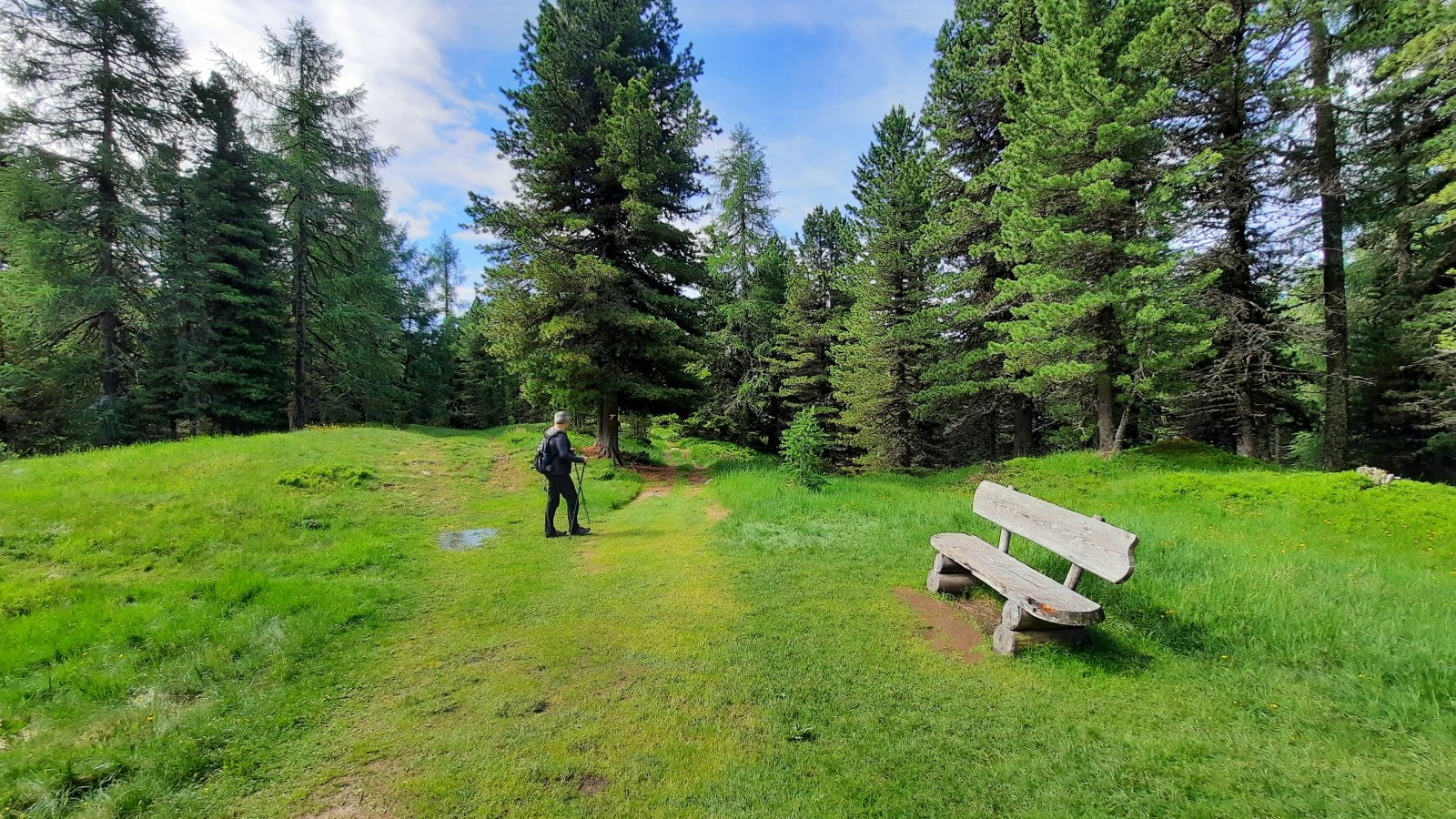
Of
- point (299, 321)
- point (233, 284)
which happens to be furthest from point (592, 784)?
point (233, 284)

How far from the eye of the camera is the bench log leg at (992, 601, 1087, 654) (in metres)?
4.11

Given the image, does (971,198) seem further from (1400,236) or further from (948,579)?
(948,579)

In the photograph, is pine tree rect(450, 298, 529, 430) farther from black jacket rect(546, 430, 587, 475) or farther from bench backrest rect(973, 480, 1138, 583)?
bench backrest rect(973, 480, 1138, 583)

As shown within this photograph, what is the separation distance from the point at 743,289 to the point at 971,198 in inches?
449

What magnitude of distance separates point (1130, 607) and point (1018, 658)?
153 cm

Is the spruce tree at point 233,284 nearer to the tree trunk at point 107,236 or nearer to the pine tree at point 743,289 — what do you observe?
the tree trunk at point 107,236

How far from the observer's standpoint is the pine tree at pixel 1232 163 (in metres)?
10.9

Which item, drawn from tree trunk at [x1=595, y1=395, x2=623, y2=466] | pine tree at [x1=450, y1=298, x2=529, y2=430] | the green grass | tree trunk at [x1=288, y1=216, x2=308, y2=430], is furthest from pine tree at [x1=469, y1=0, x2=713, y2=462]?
pine tree at [x1=450, y1=298, x2=529, y2=430]

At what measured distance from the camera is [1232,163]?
11.7 metres

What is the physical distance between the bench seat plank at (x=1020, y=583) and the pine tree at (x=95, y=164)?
79.6 feet

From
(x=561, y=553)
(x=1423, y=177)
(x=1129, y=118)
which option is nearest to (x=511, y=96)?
(x=561, y=553)

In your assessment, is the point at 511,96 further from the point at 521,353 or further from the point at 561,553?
the point at 561,553

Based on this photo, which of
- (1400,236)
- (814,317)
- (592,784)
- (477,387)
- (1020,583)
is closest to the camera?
(592,784)

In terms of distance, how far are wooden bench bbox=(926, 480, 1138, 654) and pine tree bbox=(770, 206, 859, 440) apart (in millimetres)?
15627
